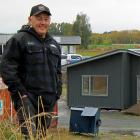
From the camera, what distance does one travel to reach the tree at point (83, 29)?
104812mm

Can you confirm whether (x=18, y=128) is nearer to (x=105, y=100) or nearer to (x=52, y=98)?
(x=52, y=98)

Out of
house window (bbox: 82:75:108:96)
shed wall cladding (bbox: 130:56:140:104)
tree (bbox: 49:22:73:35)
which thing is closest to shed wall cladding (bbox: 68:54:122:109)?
house window (bbox: 82:75:108:96)

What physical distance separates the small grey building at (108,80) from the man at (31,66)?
25.6 metres

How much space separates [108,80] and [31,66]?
1026 inches

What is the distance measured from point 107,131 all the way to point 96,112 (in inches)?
112

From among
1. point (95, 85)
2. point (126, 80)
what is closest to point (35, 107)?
point (126, 80)

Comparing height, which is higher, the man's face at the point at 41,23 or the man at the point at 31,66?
the man's face at the point at 41,23

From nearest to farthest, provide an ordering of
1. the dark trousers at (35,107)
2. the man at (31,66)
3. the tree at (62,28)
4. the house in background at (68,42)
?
the dark trousers at (35,107), the man at (31,66), the house in background at (68,42), the tree at (62,28)

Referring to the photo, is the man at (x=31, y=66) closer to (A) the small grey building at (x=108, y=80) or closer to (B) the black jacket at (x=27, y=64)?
(B) the black jacket at (x=27, y=64)

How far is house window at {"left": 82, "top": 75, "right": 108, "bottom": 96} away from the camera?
31.6 metres

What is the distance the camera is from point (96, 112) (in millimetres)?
17953

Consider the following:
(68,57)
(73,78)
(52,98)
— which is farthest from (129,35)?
(52,98)

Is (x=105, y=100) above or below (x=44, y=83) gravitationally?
below

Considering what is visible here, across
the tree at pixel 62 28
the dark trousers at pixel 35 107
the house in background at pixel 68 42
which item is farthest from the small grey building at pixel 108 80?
the tree at pixel 62 28
